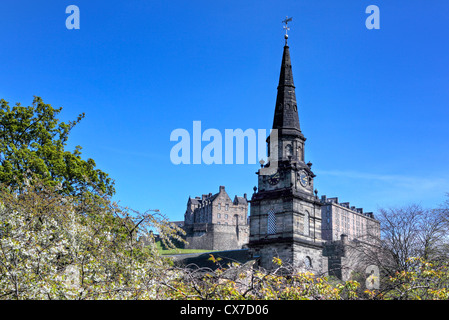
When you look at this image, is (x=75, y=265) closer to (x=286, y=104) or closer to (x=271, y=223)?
(x=271, y=223)

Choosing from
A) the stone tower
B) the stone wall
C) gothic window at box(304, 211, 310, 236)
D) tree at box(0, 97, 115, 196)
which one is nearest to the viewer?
tree at box(0, 97, 115, 196)

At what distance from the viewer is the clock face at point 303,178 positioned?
128 feet

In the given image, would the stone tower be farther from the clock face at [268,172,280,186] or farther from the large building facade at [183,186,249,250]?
the large building facade at [183,186,249,250]

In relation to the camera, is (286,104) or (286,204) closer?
(286,204)

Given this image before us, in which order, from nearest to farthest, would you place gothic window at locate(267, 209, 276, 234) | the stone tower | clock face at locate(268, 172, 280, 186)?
the stone tower < gothic window at locate(267, 209, 276, 234) < clock face at locate(268, 172, 280, 186)

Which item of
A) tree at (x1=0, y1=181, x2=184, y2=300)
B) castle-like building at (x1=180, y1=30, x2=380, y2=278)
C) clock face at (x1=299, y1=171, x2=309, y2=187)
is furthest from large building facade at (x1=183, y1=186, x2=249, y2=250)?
tree at (x1=0, y1=181, x2=184, y2=300)

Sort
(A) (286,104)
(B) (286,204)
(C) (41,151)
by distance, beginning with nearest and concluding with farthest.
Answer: (C) (41,151)
(B) (286,204)
(A) (286,104)

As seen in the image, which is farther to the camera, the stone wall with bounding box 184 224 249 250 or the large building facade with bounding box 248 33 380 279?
the stone wall with bounding box 184 224 249 250

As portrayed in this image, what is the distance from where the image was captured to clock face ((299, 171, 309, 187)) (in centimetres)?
3916

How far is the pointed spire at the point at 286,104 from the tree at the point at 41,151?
57.2 ft

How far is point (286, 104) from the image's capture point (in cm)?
4203

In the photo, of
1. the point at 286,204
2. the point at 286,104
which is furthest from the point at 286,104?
the point at 286,204

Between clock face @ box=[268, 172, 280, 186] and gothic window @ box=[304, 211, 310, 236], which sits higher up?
clock face @ box=[268, 172, 280, 186]
